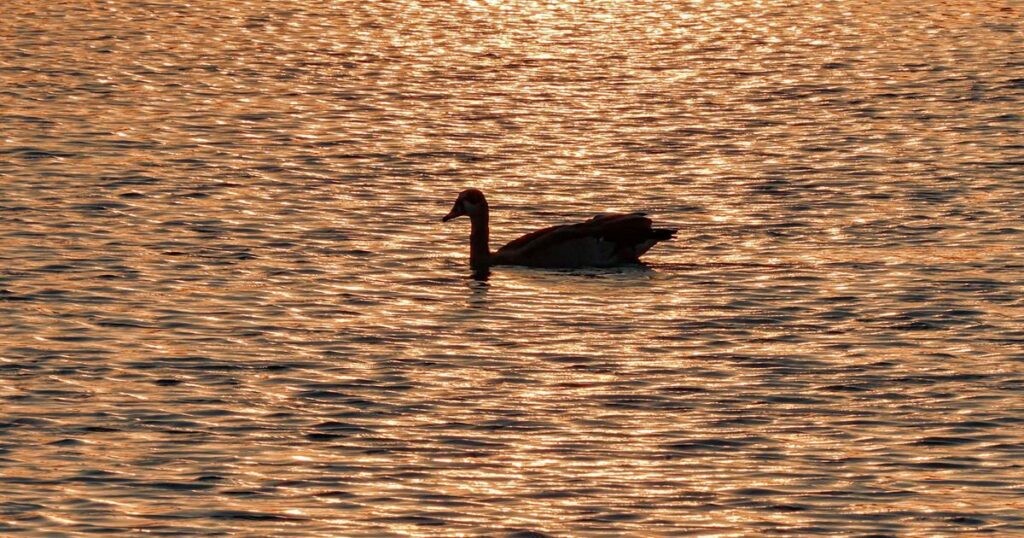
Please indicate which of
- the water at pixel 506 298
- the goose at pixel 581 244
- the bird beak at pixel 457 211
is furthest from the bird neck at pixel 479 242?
the bird beak at pixel 457 211

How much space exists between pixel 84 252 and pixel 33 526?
10576 mm

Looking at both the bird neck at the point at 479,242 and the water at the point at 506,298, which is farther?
the bird neck at the point at 479,242

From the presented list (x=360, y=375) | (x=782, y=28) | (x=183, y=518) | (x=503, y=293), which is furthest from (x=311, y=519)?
(x=782, y=28)

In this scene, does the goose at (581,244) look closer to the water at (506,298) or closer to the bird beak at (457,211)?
the water at (506,298)

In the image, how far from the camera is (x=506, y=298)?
78.6ft

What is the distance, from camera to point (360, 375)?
19.7 meters

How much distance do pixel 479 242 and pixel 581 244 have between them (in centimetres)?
130

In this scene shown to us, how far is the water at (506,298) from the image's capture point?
634 inches

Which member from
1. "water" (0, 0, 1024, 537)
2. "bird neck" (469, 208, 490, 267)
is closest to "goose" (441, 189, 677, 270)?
"bird neck" (469, 208, 490, 267)

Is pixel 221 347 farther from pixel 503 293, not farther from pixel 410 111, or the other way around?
pixel 410 111

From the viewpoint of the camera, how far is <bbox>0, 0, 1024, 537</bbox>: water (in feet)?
52.9

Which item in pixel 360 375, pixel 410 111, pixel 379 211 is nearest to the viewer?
pixel 360 375

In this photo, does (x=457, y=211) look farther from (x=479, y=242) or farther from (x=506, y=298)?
(x=506, y=298)

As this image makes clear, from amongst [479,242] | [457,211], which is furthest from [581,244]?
[457,211]
